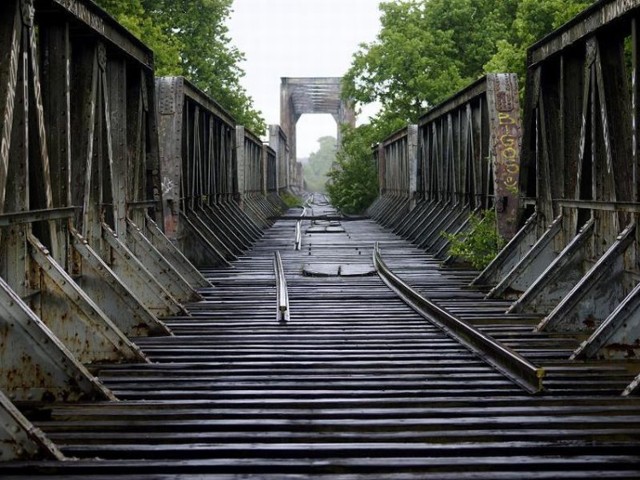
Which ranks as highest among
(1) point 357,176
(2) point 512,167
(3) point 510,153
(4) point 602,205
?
(1) point 357,176

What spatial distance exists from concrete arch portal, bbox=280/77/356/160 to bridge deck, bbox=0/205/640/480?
75.7m

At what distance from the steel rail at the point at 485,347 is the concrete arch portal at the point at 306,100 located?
7382 centimetres

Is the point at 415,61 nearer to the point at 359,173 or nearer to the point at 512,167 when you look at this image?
the point at 359,173

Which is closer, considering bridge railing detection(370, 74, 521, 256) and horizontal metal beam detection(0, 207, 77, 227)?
horizontal metal beam detection(0, 207, 77, 227)

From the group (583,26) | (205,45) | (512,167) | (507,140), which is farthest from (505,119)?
(205,45)

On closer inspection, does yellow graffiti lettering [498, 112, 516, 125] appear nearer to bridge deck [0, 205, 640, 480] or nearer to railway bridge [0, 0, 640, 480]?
railway bridge [0, 0, 640, 480]

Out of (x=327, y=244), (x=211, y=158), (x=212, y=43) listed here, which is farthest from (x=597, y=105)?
(x=212, y=43)

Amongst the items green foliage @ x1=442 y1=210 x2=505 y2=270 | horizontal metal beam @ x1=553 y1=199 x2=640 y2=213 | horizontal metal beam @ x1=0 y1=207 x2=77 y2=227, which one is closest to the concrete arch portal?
green foliage @ x1=442 y1=210 x2=505 y2=270

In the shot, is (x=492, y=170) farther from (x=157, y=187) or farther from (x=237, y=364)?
(x=237, y=364)

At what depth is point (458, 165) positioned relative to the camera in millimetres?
18000

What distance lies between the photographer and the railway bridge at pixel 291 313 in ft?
16.0

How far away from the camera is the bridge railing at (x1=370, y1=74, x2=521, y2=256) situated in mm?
13586

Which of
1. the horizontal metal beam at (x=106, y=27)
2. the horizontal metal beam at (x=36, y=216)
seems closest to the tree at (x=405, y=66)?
the horizontal metal beam at (x=106, y=27)

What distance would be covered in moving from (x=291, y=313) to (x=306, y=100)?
98.1 meters
